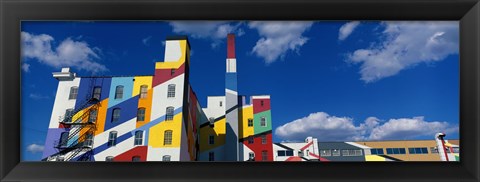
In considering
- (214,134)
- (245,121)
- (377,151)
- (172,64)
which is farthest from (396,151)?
(172,64)

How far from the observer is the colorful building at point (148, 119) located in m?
12.4

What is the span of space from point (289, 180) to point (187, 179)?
0.27m

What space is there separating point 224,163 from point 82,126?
Result: 14083mm

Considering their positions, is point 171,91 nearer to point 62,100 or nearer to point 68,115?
point 68,115

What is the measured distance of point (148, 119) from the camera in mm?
12898

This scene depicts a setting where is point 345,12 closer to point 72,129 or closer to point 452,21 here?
point 452,21

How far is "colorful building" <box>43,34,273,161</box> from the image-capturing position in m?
12.4

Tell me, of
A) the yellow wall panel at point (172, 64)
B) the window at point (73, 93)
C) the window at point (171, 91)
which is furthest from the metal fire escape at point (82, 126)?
the window at point (171, 91)

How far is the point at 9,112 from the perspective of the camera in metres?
0.92

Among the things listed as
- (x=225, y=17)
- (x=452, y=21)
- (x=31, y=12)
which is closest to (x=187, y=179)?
(x=225, y=17)

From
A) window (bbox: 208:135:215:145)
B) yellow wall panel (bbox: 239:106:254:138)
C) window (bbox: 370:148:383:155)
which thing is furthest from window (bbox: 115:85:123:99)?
window (bbox: 370:148:383:155)

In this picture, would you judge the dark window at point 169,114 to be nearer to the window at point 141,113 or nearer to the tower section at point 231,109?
the window at point 141,113

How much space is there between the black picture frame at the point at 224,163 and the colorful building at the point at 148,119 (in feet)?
34.7

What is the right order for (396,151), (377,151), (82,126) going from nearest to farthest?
(82,126) → (396,151) → (377,151)
